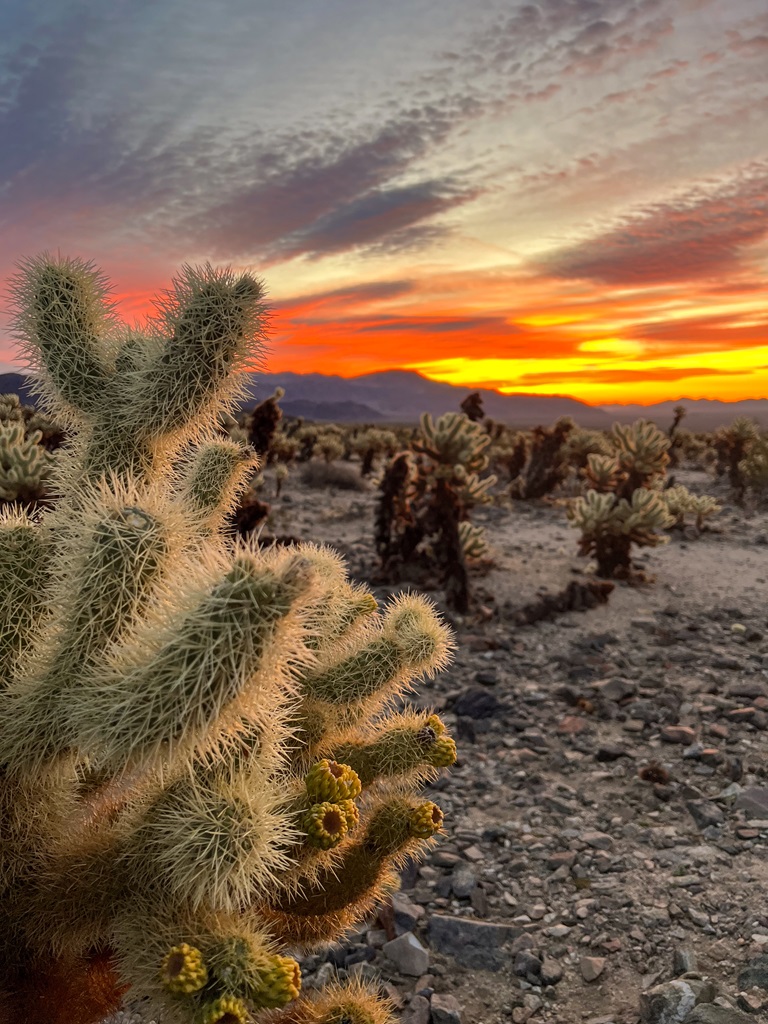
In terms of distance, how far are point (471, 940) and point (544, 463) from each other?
17.0 meters

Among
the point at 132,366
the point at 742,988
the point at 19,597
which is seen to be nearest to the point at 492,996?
the point at 742,988

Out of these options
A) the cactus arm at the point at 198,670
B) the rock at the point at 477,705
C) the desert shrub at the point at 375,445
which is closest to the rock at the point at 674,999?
the cactus arm at the point at 198,670

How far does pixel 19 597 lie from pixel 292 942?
159 centimetres

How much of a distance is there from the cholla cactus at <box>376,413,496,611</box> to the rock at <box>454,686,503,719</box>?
270cm

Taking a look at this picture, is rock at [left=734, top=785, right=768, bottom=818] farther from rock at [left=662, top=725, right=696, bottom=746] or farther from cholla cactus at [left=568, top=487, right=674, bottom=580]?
cholla cactus at [left=568, top=487, right=674, bottom=580]

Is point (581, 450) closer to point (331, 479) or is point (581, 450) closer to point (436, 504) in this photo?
point (331, 479)

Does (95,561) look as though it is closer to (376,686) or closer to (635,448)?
(376,686)

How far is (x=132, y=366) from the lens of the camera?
2875 millimetres

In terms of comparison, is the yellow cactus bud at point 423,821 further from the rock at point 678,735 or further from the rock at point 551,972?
the rock at point 678,735

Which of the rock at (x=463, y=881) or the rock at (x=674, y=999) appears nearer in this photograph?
the rock at (x=674, y=999)

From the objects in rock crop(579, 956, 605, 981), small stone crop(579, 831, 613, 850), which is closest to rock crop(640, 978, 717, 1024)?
rock crop(579, 956, 605, 981)

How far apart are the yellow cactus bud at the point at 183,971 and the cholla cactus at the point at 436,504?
793 centimetres

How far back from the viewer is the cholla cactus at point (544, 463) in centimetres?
1945

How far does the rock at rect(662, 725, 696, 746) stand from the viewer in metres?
6.24
